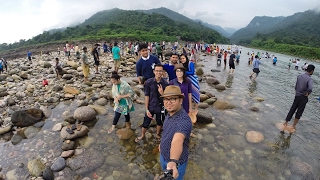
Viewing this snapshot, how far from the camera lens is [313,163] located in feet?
14.8

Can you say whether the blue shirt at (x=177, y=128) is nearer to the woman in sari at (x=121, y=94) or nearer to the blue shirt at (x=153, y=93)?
the blue shirt at (x=153, y=93)

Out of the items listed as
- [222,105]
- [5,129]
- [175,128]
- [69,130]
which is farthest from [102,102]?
[175,128]

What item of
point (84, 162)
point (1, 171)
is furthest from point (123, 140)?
point (1, 171)

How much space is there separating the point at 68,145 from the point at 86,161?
95 centimetres

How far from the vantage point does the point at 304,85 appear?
540cm

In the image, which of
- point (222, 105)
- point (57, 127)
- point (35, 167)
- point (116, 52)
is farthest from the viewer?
point (116, 52)

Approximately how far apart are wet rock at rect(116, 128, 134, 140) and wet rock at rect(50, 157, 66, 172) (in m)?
1.58

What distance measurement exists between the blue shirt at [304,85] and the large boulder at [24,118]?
8644 millimetres

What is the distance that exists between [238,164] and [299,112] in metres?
3.09

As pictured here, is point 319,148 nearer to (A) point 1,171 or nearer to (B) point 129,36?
(A) point 1,171

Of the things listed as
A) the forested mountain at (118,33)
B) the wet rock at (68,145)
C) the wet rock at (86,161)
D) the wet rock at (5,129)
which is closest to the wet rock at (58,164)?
the wet rock at (86,161)

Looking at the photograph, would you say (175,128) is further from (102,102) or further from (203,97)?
(203,97)

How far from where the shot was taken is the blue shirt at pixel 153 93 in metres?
4.31

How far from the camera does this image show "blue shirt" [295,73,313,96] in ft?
17.4
